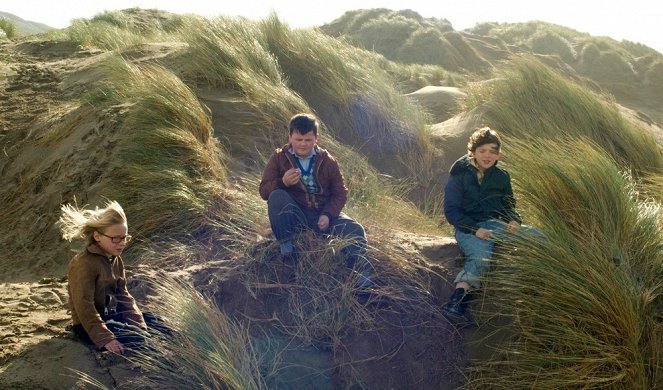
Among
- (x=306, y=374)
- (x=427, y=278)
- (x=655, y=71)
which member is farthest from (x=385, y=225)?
(x=655, y=71)

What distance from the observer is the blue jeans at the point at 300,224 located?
430 cm

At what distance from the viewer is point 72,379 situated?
3393mm

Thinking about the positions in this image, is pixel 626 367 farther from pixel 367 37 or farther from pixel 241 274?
pixel 367 37

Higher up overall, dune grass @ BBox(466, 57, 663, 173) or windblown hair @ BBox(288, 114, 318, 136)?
windblown hair @ BBox(288, 114, 318, 136)

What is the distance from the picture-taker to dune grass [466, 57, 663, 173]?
782 cm

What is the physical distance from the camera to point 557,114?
8.30 meters

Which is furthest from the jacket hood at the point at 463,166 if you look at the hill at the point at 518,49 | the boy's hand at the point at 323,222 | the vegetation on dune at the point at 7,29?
the hill at the point at 518,49

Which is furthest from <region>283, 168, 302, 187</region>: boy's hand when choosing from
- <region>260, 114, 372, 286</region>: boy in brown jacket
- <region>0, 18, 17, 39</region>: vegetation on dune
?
<region>0, 18, 17, 39</region>: vegetation on dune

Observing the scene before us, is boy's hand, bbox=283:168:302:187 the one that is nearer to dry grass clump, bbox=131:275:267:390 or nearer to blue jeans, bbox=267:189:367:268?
blue jeans, bbox=267:189:367:268

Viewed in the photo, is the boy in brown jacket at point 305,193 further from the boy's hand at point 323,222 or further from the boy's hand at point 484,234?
the boy's hand at point 484,234

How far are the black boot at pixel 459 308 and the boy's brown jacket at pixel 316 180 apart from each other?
89cm

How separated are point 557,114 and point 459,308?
490 cm

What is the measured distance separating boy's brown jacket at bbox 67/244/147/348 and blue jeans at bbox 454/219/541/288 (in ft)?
5.99

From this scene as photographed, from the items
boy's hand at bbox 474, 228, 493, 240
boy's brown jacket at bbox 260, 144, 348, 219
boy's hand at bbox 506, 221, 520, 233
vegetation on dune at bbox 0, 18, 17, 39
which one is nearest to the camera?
Answer: boy's hand at bbox 506, 221, 520, 233
